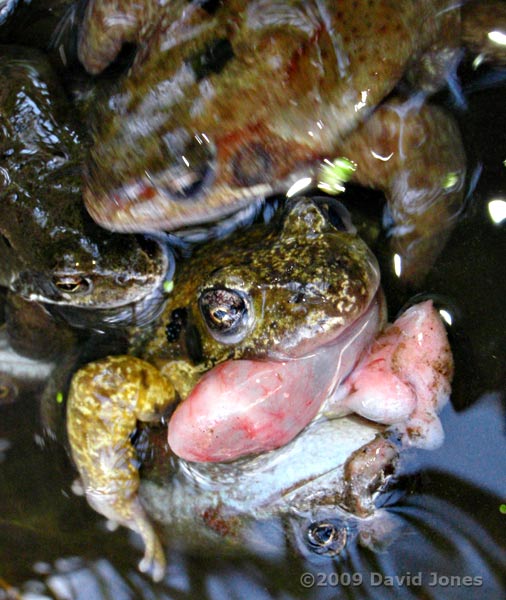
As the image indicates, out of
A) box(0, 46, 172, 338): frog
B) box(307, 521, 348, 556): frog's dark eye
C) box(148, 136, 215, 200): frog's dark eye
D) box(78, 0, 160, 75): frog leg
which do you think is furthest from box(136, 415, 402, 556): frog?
box(78, 0, 160, 75): frog leg

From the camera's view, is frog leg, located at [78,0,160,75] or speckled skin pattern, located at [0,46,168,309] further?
frog leg, located at [78,0,160,75]

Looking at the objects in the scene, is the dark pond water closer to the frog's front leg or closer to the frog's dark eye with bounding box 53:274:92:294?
the frog's front leg

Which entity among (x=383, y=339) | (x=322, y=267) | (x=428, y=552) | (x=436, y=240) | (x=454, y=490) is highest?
(x=322, y=267)

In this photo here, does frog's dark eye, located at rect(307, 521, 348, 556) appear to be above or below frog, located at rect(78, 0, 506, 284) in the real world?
below

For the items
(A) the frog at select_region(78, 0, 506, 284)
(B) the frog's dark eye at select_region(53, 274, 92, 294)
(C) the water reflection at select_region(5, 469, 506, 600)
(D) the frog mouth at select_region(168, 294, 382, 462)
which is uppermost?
(A) the frog at select_region(78, 0, 506, 284)

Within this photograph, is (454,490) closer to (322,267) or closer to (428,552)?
(428,552)

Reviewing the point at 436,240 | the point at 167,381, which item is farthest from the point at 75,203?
the point at 436,240

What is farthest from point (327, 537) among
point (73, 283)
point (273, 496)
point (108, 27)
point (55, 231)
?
point (108, 27)
